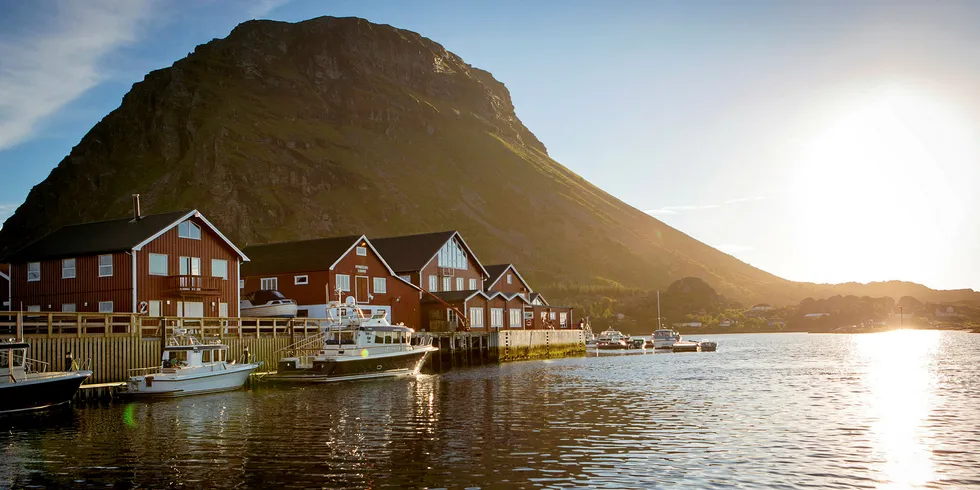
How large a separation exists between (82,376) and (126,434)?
28.9ft

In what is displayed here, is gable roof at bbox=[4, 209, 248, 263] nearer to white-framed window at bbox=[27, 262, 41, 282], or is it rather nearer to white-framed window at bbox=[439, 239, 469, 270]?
white-framed window at bbox=[27, 262, 41, 282]

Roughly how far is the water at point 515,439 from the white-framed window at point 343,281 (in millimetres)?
24496

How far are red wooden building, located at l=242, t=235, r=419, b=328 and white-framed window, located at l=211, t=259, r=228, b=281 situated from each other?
10948mm

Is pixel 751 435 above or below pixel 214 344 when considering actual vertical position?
below

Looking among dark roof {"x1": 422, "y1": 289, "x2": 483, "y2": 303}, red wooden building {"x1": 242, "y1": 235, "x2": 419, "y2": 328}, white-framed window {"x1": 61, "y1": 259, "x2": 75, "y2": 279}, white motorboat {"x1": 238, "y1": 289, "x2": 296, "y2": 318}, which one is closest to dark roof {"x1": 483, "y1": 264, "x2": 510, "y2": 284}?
dark roof {"x1": 422, "y1": 289, "x2": 483, "y2": 303}

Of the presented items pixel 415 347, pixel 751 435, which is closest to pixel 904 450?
pixel 751 435

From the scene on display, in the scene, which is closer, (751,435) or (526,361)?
(751,435)

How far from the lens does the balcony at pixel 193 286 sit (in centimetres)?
5794

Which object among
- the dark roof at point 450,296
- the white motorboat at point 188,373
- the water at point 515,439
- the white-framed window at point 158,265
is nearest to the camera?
the water at point 515,439

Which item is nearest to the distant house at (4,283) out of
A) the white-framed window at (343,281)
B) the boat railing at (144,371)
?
the white-framed window at (343,281)

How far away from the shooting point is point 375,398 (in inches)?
1802

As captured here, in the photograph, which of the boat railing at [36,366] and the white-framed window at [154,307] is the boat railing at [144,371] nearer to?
→ the boat railing at [36,366]

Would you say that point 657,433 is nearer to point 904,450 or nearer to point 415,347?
point 904,450

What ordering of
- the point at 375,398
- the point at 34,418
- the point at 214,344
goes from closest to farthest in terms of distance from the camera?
1. the point at 34,418
2. the point at 375,398
3. the point at 214,344
